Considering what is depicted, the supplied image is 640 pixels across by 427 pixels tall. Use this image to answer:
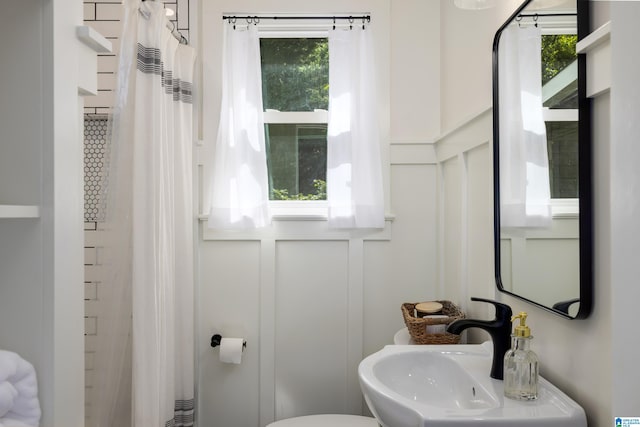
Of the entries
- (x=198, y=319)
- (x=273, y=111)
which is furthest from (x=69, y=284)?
(x=273, y=111)

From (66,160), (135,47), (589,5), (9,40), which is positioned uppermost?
(135,47)

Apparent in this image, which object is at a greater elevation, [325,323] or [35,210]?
[35,210]

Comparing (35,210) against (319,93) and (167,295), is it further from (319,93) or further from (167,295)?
(319,93)

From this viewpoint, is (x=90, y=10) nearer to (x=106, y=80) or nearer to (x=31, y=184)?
(x=106, y=80)

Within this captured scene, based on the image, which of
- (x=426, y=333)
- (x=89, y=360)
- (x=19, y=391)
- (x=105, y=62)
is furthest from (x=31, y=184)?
(x=105, y=62)

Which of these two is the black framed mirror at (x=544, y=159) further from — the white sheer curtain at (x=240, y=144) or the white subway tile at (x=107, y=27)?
the white subway tile at (x=107, y=27)

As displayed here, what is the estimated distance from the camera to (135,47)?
161 cm

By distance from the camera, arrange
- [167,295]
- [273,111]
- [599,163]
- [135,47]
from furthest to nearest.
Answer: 1. [273,111]
2. [167,295]
3. [135,47]
4. [599,163]

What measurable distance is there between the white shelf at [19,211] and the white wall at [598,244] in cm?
88

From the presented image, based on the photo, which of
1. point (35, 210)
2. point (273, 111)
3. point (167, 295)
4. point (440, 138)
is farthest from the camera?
point (273, 111)

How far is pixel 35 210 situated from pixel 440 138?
1763 mm

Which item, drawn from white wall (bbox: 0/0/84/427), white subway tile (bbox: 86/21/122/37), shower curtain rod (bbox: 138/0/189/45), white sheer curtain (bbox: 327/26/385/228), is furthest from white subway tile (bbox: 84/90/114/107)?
white wall (bbox: 0/0/84/427)

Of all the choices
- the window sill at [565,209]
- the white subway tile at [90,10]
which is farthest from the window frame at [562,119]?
the white subway tile at [90,10]

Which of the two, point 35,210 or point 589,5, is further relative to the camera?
point 589,5
